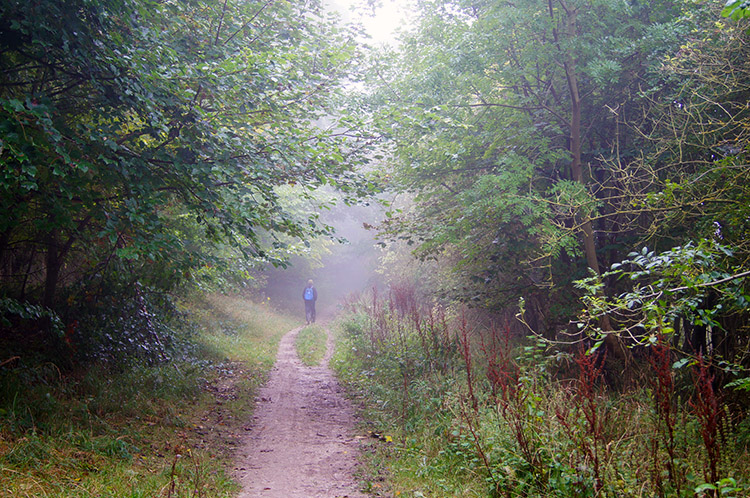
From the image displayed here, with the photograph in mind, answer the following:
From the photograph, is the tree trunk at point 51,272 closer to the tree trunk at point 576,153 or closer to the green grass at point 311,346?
the green grass at point 311,346

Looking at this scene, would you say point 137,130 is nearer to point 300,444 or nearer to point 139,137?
point 139,137

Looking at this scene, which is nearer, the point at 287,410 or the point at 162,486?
the point at 162,486

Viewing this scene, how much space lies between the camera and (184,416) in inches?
251

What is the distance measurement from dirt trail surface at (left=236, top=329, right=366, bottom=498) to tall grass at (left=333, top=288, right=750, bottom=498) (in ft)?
1.62

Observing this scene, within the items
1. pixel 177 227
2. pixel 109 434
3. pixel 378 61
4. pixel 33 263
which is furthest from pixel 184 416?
pixel 378 61

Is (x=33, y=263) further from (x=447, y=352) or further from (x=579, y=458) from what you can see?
(x=579, y=458)

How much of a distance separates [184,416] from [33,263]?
12.5 ft

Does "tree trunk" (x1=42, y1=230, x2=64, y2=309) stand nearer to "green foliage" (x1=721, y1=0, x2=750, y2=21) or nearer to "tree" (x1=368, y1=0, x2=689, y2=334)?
"tree" (x1=368, y1=0, x2=689, y2=334)

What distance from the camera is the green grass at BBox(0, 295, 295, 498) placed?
371 cm

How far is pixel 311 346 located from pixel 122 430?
8770 millimetres

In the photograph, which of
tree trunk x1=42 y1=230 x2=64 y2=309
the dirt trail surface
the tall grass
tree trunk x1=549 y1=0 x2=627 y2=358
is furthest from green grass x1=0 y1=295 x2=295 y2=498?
tree trunk x1=549 y1=0 x2=627 y2=358

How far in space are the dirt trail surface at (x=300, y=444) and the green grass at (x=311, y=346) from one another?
89.6 inches

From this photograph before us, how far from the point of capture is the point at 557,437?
3.99 metres

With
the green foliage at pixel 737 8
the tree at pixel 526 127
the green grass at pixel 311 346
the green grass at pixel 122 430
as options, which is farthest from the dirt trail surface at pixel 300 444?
the green foliage at pixel 737 8
